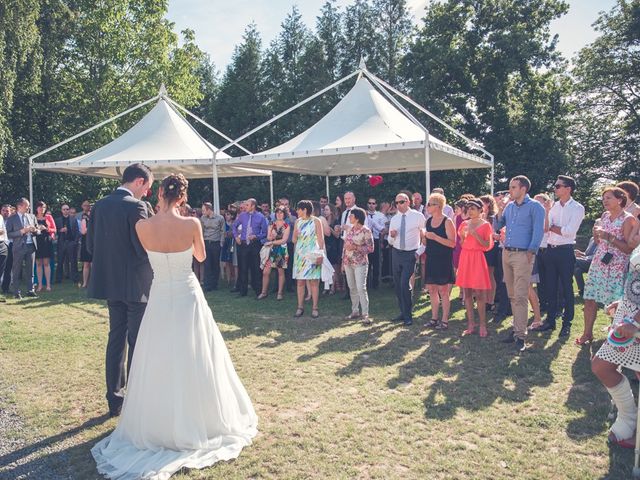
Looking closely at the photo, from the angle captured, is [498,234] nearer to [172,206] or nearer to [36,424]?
[172,206]

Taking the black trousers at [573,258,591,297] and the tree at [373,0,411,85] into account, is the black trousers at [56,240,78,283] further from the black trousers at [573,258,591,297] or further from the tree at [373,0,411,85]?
the tree at [373,0,411,85]

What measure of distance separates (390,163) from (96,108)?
1463 cm

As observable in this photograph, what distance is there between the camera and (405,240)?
7359 mm

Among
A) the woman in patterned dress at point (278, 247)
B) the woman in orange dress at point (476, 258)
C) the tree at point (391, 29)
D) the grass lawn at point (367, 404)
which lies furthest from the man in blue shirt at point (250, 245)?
the tree at point (391, 29)

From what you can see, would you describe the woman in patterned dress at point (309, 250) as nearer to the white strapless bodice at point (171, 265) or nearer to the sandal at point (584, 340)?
the sandal at point (584, 340)

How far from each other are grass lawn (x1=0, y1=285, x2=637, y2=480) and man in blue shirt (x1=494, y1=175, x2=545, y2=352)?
0.46 meters

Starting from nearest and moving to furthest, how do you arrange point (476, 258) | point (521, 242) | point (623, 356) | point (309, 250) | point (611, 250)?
point (623, 356) < point (611, 250) < point (521, 242) < point (476, 258) < point (309, 250)

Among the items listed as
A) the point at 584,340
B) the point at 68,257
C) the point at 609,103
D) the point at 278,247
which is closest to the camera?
the point at 584,340

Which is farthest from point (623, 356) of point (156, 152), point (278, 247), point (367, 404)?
point (156, 152)

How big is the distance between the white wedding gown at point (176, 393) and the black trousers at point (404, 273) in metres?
3.99

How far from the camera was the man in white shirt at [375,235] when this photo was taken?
1042cm

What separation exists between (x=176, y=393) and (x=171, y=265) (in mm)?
891

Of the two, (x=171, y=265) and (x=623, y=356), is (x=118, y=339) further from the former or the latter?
(x=623, y=356)

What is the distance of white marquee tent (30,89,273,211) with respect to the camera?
12.2 meters
